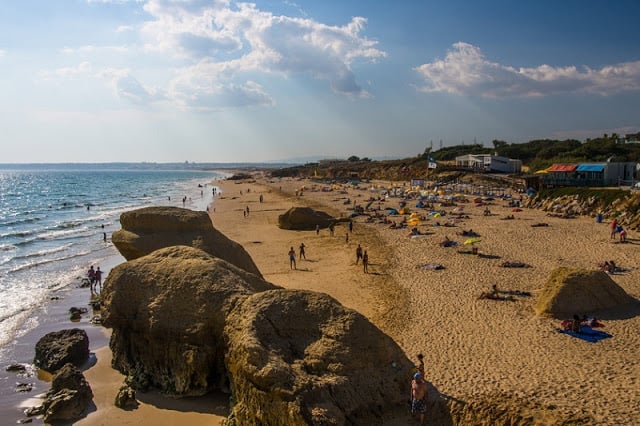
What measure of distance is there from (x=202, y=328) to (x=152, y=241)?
21.7 feet

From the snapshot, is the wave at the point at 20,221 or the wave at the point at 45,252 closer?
the wave at the point at 45,252

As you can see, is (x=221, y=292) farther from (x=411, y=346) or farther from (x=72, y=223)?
(x=72, y=223)

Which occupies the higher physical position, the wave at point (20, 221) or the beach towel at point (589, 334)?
the beach towel at point (589, 334)

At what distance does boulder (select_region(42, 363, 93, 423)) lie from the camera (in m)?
11.0

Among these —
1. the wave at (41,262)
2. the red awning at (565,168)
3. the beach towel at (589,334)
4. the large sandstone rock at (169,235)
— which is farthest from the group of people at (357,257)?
the red awning at (565,168)

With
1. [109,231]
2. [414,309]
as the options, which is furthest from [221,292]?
[109,231]

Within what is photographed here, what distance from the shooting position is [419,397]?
9.23m

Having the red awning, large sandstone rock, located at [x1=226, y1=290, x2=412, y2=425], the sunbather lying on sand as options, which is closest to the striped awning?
the red awning

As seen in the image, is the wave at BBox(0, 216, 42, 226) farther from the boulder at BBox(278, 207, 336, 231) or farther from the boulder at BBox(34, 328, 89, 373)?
the boulder at BBox(34, 328, 89, 373)

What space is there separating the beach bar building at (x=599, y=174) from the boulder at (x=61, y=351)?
45779 mm

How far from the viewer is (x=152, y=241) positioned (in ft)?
54.0

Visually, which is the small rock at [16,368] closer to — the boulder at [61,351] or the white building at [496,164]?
the boulder at [61,351]

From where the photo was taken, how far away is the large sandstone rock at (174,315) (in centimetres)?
1094

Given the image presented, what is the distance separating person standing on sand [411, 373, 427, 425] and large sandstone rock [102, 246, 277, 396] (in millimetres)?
4235
